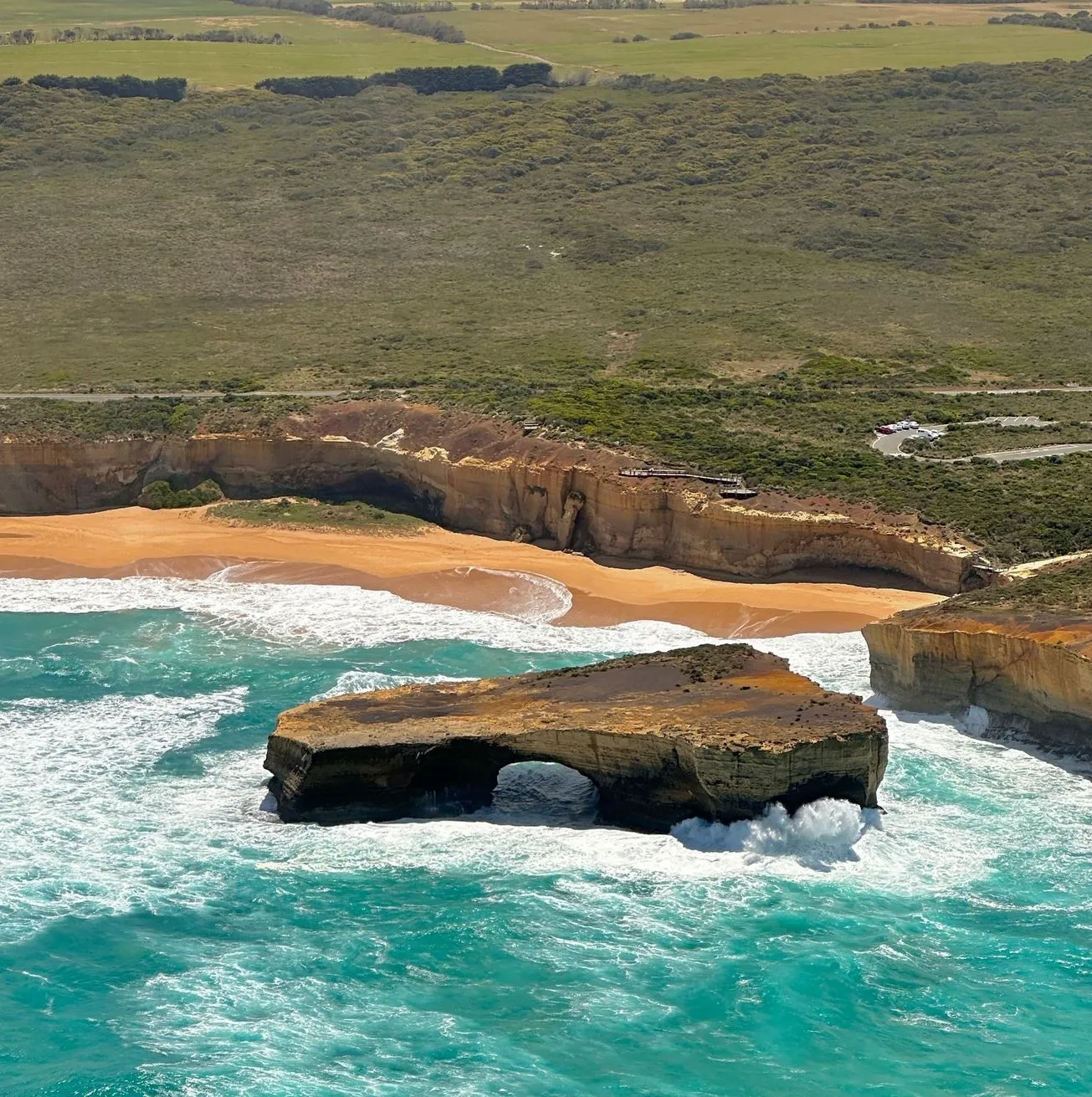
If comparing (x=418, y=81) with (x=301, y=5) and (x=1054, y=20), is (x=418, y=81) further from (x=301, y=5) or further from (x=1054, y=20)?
(x=1054, y=20)

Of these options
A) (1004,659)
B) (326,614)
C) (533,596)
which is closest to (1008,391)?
(533,596)

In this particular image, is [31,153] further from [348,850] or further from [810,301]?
[348,850]

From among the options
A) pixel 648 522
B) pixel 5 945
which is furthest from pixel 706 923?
pixel 648 522

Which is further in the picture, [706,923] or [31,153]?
[31,153]

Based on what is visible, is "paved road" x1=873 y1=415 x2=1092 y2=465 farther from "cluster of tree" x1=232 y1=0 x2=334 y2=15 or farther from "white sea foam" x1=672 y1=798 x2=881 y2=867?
"cluster of tree" x1=232 y1=0 x2=334 y2=15

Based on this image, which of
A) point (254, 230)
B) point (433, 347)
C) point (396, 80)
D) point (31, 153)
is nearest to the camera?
point (433, 347)
